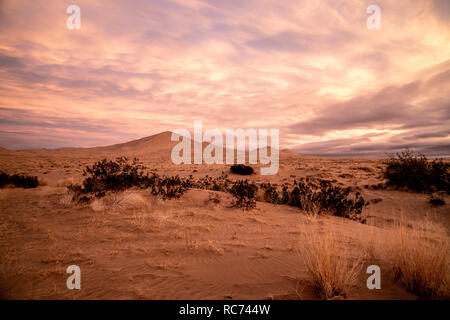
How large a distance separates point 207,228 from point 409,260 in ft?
12.6

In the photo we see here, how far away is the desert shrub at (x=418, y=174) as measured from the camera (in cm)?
1114

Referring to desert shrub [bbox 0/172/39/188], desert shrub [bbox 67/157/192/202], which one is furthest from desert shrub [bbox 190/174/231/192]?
desert shrub [bbox 0/172/39/188]

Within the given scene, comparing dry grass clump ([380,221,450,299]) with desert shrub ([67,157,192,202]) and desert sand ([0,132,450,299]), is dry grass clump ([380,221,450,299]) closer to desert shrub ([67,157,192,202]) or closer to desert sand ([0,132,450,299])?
desert sand ([0,132,450,299])

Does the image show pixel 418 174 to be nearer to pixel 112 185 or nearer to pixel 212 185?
pixel 212 185

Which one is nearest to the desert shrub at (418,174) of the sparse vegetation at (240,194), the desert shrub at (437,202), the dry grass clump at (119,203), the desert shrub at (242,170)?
the desert shrub at (437,202)

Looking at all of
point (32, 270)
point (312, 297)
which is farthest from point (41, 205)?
point (312, 297)

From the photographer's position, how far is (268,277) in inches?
118

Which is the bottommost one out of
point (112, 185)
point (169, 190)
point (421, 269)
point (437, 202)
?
point (437, 202)

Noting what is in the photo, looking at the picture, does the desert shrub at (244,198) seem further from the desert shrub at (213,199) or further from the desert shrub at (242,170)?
the desert shrub at (242,170)

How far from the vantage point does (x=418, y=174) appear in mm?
11727

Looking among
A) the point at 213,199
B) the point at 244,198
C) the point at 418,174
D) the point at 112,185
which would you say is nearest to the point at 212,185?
the point at 213,199
